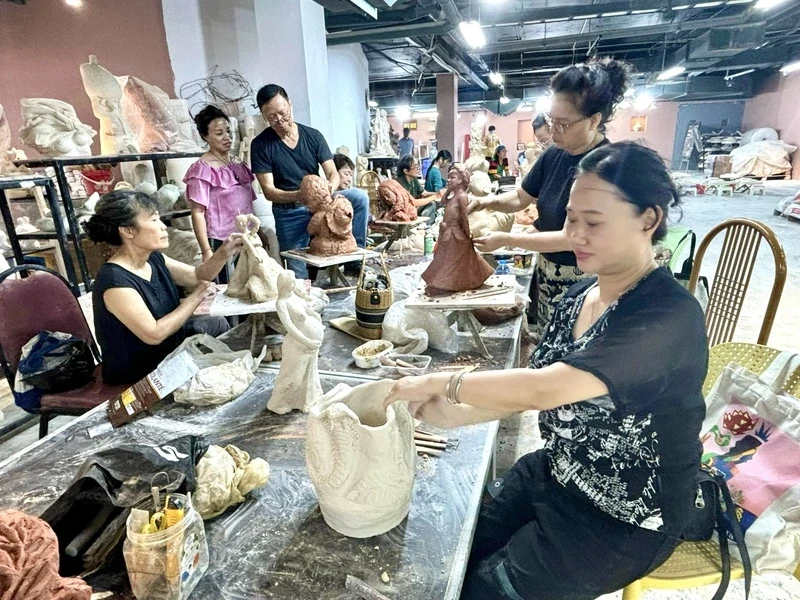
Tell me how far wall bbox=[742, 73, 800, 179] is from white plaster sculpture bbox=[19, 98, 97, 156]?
18.5m

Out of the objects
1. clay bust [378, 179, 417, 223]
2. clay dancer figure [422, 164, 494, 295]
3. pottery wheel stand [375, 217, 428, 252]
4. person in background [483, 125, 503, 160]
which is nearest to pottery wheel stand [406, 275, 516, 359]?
clay dancer figure [422, 164, 494, 295]

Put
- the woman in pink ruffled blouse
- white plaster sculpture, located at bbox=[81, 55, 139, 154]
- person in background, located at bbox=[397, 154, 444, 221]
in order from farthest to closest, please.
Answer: person in background, located at bbox=[397, 154, 444, 221] < white plaster sculpture, located at bbox=[81, 55, 139, 154] < the woman in pink ruffled blouse

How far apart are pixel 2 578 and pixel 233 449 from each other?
58 centimetres

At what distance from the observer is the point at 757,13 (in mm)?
7867

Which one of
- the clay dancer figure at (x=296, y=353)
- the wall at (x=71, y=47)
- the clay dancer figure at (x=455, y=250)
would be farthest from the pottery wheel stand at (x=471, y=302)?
the wall at (x=71, y=47)

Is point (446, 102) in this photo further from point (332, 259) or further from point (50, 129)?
point (332, 259)

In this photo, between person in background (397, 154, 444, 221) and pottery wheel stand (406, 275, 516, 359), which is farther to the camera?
person in background (397, 154, 444, 221)

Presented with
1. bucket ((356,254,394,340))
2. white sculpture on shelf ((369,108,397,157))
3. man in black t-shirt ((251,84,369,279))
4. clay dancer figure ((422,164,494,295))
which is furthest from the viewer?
white sculpture on shelf ((369,108,397,157))

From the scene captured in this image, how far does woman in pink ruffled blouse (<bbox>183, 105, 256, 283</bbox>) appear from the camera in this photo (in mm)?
3330

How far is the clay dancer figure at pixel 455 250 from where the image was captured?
214 cm

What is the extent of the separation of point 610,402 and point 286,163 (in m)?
2.77

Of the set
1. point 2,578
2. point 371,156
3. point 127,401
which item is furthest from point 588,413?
point 371,156

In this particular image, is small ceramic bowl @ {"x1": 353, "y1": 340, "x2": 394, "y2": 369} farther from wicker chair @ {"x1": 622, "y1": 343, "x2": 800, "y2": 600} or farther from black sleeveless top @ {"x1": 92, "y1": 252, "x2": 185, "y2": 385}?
wicker chair @ {"x1": 622, "y1": 343, "x2": 800, "y2": 600}

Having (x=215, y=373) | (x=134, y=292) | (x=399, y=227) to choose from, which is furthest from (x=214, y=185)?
(x=215, y=373)
